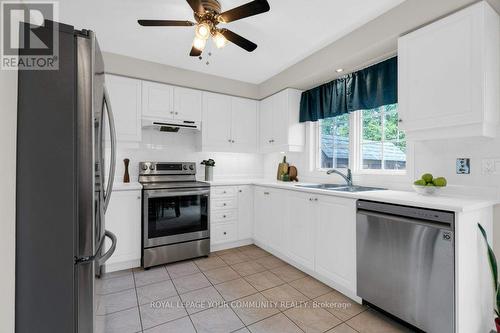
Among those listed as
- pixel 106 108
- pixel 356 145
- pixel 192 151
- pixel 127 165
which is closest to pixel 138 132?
pixel 127 165

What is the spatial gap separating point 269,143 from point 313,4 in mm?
2042

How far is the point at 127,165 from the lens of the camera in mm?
3145

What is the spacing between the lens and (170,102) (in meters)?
3.26

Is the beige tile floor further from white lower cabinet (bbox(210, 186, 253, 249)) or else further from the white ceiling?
the white ceiling

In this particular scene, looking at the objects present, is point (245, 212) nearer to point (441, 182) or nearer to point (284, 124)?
point (284, 124)

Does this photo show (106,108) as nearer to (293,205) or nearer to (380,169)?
(293,205)

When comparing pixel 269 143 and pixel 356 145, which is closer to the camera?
pixel 356 145

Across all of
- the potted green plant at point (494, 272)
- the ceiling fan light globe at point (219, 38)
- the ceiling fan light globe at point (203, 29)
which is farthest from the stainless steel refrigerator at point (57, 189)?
the potted green plant at point (494, 272)

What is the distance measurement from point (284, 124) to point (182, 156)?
5.29 feet

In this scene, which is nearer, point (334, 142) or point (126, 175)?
point (126, 175)

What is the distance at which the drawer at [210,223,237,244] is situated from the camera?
3.29 metres

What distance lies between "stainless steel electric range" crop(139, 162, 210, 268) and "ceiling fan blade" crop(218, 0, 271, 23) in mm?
1940

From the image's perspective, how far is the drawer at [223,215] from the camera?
3.28 metres

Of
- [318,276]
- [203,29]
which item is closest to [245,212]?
[318,276]
